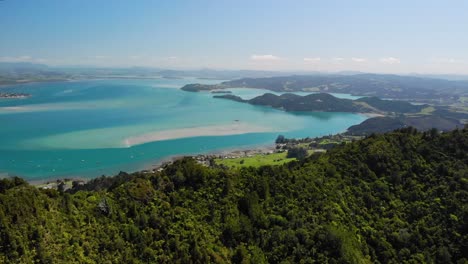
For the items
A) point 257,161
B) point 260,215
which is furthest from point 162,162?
point 260,215

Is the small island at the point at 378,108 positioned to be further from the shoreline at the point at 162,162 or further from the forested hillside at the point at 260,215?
the forested hillside at the point at 260,215

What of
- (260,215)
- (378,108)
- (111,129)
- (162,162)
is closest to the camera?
(260,215)

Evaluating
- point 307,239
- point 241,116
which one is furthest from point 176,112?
point 307,239

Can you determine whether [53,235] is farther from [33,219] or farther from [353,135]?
[353,135]

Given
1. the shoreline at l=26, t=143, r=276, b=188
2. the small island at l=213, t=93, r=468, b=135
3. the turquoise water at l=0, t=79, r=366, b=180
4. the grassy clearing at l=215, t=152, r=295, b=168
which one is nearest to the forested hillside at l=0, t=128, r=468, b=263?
the grassy clearing at l=215, t=152, r=295, b=168

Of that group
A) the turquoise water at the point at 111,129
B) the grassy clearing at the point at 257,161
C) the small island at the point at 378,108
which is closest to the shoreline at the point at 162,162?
the turquoise water at the point at 111,129

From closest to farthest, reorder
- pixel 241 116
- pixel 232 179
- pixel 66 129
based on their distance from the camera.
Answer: pixel 232 179 → pixel 66 129 → pixel 241 116

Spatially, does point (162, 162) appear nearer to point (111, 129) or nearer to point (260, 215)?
point (111, 129)
